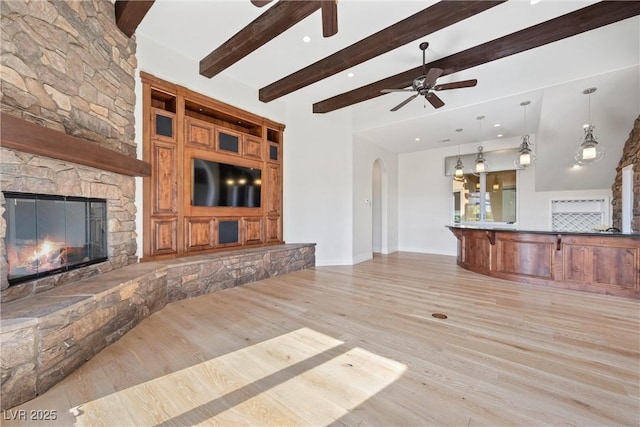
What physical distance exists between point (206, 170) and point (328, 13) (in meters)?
3.11

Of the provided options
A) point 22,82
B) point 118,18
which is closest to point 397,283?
point 22,82

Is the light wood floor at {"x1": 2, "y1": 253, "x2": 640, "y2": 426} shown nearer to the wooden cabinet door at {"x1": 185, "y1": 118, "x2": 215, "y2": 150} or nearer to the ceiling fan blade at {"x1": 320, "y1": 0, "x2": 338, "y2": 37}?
the wooden cabinet door at {"x1": 185, "y1": 118, "x2": 215, "y2": 150}

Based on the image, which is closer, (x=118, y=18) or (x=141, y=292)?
(x=141, y=292)

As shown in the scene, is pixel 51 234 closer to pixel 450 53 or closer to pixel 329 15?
pixel 329 15

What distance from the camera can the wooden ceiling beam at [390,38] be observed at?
2830 millimetres

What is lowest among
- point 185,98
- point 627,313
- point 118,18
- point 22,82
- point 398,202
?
point 627,313

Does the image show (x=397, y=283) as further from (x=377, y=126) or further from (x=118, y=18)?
(x=118, y=18)

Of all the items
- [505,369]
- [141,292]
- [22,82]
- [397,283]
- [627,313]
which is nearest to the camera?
[505,369]

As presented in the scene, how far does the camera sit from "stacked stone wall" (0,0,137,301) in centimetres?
205

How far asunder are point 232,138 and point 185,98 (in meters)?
0.96

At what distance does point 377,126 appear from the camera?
6027mm

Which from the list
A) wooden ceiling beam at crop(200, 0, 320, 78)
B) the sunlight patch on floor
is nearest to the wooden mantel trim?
the sunlight patch on floor

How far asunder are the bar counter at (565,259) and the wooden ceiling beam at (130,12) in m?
6.24

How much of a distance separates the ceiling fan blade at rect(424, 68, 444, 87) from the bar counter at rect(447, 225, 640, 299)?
3065 mm
